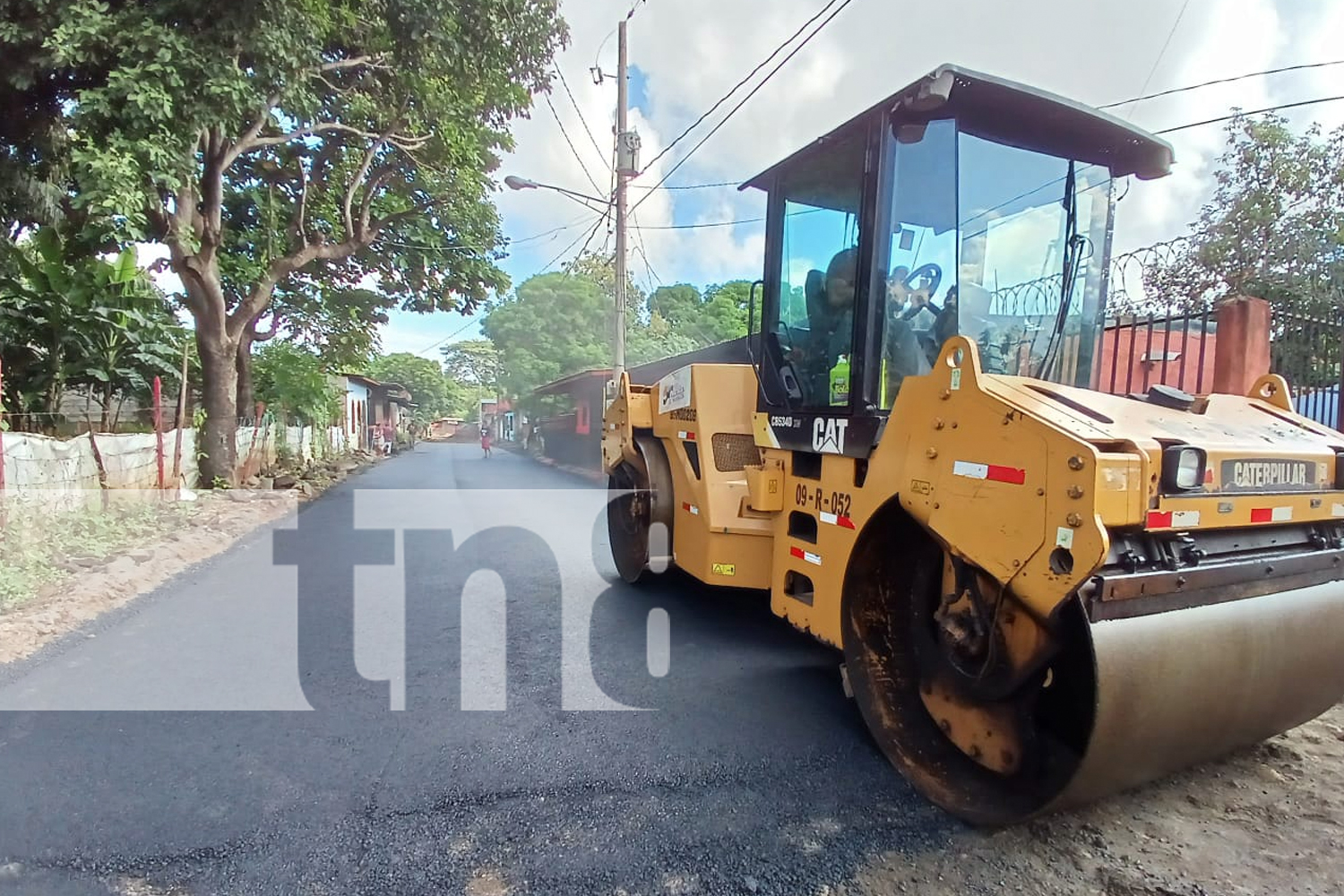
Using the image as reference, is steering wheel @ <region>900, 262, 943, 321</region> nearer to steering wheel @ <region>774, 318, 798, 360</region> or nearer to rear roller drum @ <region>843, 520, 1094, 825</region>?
steering wheel @ <region>774, 318, 798, 360</region>

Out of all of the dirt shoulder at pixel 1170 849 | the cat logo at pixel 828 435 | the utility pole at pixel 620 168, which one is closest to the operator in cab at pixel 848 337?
the cat logo at pixel 828 435

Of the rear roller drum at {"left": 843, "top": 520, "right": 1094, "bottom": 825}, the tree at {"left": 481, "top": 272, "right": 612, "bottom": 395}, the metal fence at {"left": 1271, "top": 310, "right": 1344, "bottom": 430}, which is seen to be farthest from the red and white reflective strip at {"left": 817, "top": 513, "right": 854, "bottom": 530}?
the tree at {"left": 481, "top": 272, "right": 612, "bottom": 395}

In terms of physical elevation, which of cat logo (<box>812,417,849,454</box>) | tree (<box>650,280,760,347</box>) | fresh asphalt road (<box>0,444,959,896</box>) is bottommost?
fresh asphalt road (<box>0,444,959,896</box>)

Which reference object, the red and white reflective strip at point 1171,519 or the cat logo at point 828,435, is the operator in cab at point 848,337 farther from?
the red and white reflective strip at point 1171,519

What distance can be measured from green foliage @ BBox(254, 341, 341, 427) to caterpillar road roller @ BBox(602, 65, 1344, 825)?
16711 millimetres

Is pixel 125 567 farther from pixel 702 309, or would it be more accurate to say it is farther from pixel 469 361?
pixel 469 361

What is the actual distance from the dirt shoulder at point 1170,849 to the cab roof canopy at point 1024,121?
2.73 m

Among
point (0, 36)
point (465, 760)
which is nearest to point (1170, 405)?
point (465, 760)

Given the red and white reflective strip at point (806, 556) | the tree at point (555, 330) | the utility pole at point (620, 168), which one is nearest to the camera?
the red and white reflective strip at point (806, 556)

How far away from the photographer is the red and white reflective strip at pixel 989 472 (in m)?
2.33

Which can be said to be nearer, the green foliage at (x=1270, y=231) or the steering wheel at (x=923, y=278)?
the steering wheel at (x=923, y=278)

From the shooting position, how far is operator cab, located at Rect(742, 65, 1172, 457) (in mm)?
3246

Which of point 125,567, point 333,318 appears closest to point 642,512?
point 125,567

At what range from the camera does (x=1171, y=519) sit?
2.31 meters
